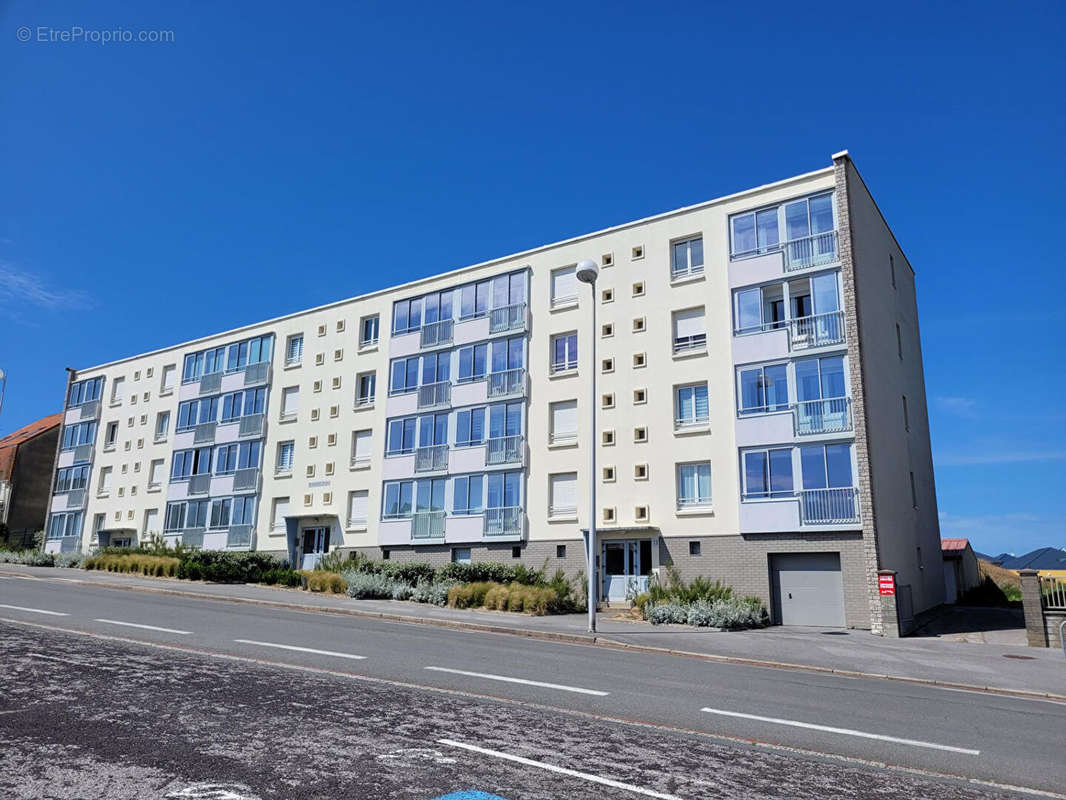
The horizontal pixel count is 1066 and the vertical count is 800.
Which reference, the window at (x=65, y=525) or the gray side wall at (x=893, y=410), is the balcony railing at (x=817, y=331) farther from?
the window at (x=65, y=525)

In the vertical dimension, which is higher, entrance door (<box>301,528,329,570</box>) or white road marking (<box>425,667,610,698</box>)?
entrance door (<box>301,528,329,570</box>)

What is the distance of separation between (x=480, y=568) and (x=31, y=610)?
14213 mm

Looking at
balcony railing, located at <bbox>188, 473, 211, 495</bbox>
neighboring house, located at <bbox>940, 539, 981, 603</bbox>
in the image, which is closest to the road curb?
balcony railing, located at <bbox>188, 473, 211, 495</bbox>

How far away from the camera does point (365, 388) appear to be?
118ft

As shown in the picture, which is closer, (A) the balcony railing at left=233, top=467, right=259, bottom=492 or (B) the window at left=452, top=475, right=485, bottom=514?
(B) the window at left=452, top=475, right=485, bottom=514

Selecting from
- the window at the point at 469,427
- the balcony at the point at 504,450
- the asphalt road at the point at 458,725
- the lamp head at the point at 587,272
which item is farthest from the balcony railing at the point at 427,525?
the asphalt road at the point at 458,725

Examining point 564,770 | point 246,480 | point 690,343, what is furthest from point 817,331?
point 246,480

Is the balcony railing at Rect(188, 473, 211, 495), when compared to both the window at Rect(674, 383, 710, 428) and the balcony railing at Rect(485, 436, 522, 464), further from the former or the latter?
the window at Rect(674, 383, 710, 428)

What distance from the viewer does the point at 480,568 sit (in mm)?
27422

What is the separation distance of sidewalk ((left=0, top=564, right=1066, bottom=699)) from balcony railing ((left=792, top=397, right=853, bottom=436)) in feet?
19.3

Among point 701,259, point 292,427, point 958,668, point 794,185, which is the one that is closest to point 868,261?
point 794,185

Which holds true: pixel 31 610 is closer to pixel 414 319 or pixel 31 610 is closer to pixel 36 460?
pixel 414 319

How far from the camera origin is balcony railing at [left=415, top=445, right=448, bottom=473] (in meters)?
32.3

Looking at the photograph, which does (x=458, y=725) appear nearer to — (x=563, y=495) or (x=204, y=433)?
(x=563, y=495)
